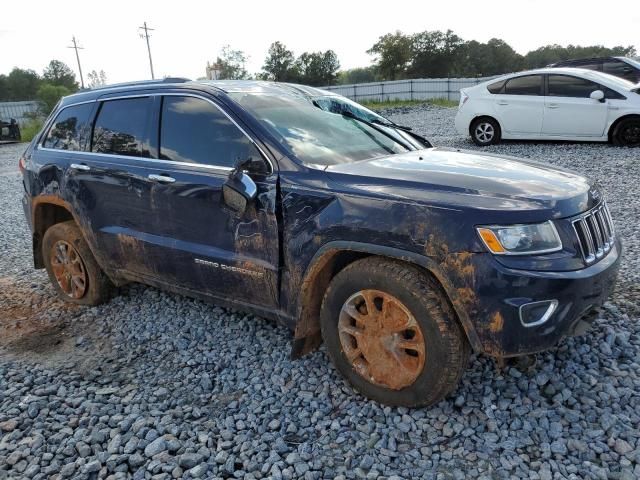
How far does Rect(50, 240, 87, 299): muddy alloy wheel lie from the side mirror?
1993mm

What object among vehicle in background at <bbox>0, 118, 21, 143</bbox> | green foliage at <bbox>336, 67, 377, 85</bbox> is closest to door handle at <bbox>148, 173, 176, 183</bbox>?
vehicle in background at <bbox>0, 118, 21, 143</bbox>

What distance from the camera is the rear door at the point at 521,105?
10.1 meters

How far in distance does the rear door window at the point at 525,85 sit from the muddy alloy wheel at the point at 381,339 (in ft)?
29.4

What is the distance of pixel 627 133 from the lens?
9.68m

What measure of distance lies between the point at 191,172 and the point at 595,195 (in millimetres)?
2384

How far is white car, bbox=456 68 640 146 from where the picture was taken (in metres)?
9.56

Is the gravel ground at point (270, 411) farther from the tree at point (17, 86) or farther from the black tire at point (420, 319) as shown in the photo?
the tree at point (17, 86)

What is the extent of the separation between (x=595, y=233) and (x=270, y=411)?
1.97 metres

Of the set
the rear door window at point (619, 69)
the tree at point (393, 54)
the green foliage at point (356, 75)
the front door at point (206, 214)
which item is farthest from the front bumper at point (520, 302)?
the green foliage at point (356, 75)

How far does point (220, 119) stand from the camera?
10.7ft

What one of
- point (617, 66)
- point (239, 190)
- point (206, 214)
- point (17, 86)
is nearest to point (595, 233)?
point (239, 190)

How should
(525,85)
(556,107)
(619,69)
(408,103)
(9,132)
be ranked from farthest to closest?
(408,103), (9,132), (619,69), (525,85), (556,107)

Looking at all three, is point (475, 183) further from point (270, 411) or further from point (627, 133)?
point (627, 133)

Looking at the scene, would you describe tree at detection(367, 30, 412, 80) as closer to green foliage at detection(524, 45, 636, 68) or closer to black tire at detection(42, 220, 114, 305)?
green foliage at detection(524, 45, 636, 68)
